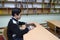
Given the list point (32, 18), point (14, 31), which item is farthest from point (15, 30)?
point (32, 18)

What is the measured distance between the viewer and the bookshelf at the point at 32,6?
18.6 ft

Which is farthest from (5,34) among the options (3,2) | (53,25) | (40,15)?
(40,15)

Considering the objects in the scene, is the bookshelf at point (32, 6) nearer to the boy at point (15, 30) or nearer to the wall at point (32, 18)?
the wall at point (32, 18)

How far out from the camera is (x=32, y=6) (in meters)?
5.93

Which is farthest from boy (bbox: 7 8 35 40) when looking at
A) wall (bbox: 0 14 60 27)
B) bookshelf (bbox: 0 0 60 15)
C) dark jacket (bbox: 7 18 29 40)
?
wall (bbox: 0 14 60 27)

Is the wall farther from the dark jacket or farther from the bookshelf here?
the dark jacket

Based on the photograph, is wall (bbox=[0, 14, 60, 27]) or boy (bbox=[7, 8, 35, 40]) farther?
wall (bbox=[0, 14, 60, 27])

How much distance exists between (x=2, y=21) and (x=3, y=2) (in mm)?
802

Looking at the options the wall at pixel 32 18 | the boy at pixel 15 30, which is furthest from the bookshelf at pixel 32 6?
the boy at pixel 15 30

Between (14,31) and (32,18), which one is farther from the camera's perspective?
(32,18)

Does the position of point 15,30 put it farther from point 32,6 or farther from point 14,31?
point 32,6

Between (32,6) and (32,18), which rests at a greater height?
(32,6)

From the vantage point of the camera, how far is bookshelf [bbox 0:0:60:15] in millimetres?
5657

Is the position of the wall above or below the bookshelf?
below
